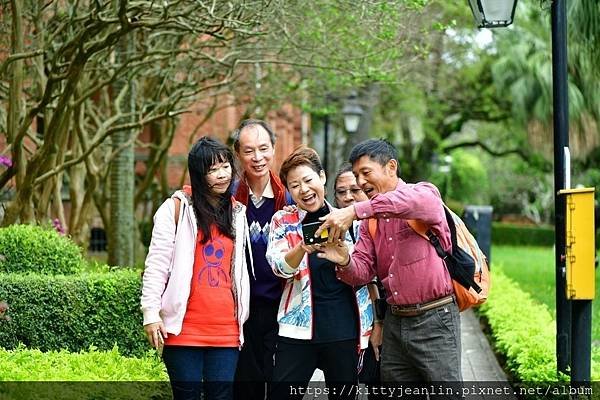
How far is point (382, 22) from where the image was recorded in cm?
1242

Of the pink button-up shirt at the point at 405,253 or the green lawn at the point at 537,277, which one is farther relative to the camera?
the green lawn at the point at 537,277

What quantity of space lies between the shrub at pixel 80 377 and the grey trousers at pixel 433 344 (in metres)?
1.49

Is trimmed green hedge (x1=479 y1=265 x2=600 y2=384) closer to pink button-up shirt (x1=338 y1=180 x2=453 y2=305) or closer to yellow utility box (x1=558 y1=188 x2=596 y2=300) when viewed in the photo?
yellow utility box (x1=558 y1=188 x2=596 y2=300)

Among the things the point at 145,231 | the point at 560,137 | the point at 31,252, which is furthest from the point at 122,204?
the point at 145,231

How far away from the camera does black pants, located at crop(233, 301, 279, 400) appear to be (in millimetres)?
6125

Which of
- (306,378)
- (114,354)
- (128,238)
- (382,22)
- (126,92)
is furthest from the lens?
(126,92)

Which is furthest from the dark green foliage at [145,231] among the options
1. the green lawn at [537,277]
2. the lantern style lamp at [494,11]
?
the lantern style lamp at [494,11]

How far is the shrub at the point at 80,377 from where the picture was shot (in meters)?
5.36

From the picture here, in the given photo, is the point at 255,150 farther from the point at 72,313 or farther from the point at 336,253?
the point at 72,313

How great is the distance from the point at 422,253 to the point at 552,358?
305cm

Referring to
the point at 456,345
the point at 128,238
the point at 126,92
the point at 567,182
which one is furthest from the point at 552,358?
the point at 126,92

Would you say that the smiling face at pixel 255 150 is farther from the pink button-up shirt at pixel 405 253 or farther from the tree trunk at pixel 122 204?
the tree trunk at pixel 122 204

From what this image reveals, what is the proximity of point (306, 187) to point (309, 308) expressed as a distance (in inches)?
26.2

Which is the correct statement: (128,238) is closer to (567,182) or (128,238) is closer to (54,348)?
(54,348)
